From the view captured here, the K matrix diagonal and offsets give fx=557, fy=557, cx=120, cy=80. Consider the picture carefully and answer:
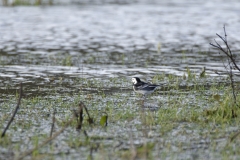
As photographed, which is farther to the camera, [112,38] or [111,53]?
[112,38]

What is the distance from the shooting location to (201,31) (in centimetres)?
2362

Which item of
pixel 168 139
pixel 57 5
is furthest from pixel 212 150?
pixel 57 5

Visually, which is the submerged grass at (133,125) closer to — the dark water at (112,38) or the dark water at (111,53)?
the dark water at (111,53)

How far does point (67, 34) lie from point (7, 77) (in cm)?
872

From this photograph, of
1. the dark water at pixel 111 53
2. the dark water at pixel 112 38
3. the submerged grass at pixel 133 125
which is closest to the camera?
the submerged grass at pixel 133 125

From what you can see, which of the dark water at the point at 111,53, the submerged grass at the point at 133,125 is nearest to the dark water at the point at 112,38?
the dark water at the point at 111,53

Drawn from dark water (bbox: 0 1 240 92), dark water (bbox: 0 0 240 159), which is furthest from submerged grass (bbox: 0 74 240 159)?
dark water (bbox: 0 1 240 92)

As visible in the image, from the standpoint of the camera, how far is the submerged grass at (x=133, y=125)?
800 cm

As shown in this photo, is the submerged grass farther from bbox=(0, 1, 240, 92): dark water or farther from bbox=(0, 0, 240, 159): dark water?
bbox=(0, 1, 240, 92): dark water

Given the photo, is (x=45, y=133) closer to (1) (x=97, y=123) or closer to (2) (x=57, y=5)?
(1) (x=97, y=123)

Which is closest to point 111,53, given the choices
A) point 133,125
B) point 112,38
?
point 112,38

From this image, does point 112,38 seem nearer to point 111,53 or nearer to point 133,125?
point 111,53

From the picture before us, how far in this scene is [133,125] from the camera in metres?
9.41

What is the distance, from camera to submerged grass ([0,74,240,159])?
315 inches
